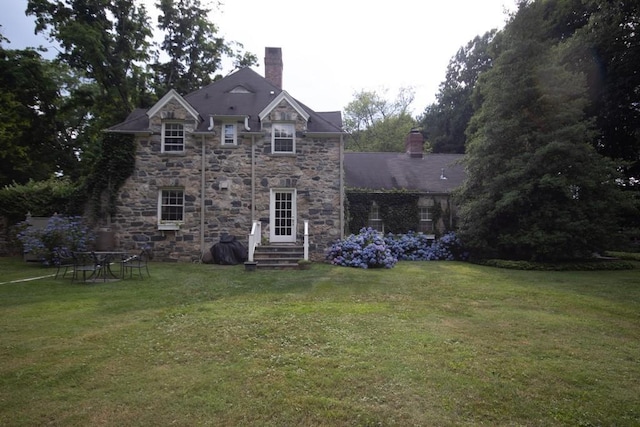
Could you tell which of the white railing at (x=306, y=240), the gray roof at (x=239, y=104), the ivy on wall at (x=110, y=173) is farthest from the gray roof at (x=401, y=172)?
the ivy on wall at (x=110, y=173)

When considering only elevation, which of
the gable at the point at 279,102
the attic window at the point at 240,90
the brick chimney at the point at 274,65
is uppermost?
the brick chimney at the point at 274,65

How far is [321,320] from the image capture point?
621 centimetres

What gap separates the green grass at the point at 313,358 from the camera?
3.32 m

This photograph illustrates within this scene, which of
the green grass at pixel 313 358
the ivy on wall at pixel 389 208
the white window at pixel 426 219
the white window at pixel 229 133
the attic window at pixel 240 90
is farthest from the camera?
the white window at pixel 426 219

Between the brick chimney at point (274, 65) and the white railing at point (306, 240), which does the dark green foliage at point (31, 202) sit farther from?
the brick chimney at point (274, 65)

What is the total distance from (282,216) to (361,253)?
3.80 meters

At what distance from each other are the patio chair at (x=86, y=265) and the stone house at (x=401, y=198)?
12.1 m

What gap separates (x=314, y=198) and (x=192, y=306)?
29.3 feet

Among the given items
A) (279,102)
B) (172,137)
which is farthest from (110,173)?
(279,102)

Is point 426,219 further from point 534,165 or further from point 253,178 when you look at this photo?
point 253,178

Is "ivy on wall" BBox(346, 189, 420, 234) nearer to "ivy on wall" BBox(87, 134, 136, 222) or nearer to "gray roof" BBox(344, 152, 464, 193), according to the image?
"gray roof" BBox(344, 152, 464, 193)

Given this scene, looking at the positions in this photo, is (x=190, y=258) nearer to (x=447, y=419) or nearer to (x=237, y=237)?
(x=237, y=237)

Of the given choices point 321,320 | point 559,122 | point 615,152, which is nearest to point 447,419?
point 321,320

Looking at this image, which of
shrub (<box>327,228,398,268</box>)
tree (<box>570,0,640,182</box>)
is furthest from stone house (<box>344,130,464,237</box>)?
tree (<box>570,0,640,182</box>)
